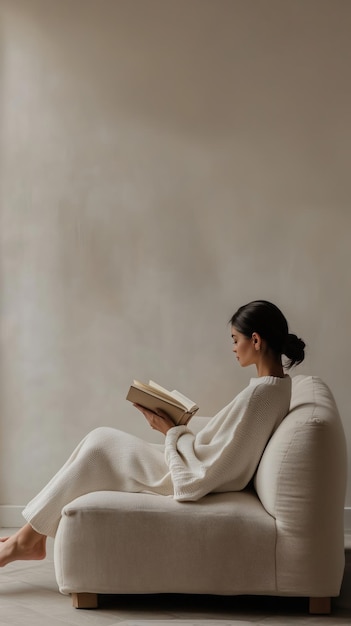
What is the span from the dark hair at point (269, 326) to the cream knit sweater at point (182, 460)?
0.18 meters

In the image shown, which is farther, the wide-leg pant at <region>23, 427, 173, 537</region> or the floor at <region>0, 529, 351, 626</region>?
the wide-leg pant at <region>23, 427, 173, 537</region>

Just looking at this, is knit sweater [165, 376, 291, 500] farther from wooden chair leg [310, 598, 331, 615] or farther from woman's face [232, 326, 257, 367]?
wooden chair leg [310, 598, 331, 615]

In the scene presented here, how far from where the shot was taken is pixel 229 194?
4.07 metres

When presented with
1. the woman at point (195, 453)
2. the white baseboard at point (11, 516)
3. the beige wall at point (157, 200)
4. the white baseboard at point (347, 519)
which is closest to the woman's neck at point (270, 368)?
the woman at point (195, 453)

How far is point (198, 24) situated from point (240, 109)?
1.52 ft

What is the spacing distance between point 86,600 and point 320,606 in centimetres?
76

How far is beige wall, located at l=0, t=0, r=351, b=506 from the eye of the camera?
403 cm

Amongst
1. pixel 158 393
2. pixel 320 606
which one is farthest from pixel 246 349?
pixel 320 606

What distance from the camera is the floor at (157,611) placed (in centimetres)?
263

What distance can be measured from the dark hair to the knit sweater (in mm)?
199

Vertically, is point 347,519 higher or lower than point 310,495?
lower

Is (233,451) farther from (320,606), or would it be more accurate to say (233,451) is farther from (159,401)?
(320,606)

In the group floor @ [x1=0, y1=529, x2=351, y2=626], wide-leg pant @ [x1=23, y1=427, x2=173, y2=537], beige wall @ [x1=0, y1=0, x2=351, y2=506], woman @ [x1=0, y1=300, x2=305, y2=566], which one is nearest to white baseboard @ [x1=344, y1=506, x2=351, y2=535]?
beige wall @ [x1=0, y1=0, x2=351, y2=506]

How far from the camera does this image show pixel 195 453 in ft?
9.55
